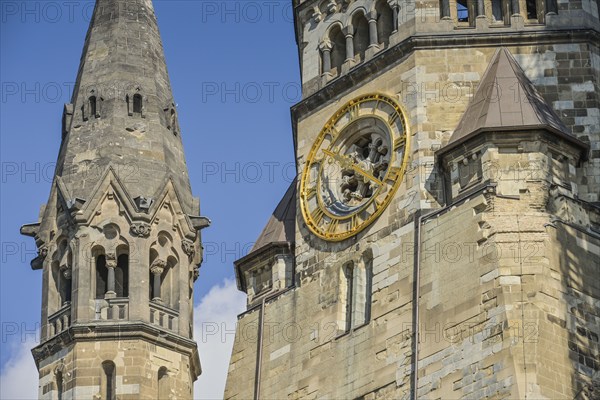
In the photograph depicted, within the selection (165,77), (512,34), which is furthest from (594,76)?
(165,77)

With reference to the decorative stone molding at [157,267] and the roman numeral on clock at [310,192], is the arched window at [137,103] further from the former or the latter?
the roman numeral on clock at [310,192]


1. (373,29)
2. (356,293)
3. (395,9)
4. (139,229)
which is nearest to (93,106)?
(139,229)

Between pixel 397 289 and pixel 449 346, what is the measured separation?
8.69 ft

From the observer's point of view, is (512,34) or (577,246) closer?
(577,246)

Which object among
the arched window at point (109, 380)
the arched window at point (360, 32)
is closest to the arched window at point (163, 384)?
the arched window at point (109, 380)

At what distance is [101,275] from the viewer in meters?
54.3

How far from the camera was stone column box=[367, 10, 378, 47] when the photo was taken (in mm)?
55875

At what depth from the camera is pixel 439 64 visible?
2138 inches

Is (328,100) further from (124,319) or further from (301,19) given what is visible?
(124,319)

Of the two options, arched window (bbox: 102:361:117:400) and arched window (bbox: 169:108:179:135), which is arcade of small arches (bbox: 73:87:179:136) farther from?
arched window (bbox: 102:361:117:400)

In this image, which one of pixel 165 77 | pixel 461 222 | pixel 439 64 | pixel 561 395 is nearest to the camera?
pixel 561 395

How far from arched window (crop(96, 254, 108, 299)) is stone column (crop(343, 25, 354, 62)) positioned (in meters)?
7.62

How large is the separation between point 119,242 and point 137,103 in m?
4.20

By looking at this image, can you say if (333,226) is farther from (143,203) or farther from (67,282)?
(67,282)
